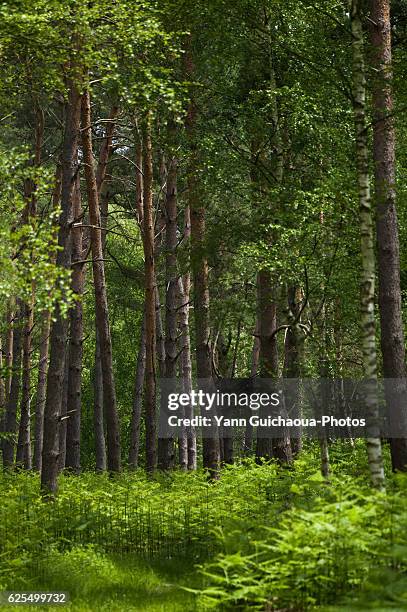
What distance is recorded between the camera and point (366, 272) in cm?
1067

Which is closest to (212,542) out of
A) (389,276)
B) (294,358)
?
(389,276)

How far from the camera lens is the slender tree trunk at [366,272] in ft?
32.6

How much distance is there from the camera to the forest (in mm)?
8531

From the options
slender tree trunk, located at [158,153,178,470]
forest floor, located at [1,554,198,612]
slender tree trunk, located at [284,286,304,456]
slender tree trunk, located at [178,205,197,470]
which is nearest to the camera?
forest floor, located at [1,554,198,612]

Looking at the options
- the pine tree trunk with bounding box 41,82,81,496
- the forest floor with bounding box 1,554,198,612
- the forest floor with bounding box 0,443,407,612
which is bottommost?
the forest floor with bounding box 1,554,198,612

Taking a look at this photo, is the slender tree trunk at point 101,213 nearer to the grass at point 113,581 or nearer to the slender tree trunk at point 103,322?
the slender tree trunk at point 103,322

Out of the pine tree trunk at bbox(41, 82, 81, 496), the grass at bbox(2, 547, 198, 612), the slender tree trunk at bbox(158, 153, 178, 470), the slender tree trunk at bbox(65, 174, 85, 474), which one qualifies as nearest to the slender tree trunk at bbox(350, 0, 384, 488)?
the grass at bbox(2, 547, 198, 612)

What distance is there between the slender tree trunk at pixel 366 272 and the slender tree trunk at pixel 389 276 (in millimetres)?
1560

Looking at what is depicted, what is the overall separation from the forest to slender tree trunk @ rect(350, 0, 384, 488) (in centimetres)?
3

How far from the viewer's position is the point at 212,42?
61.9 ft

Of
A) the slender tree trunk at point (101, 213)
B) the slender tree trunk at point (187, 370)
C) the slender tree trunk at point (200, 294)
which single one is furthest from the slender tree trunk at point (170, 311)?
the slender tree trunk at point (101, 213)

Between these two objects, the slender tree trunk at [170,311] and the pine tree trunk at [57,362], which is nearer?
the pine tree trunk at [57,362]

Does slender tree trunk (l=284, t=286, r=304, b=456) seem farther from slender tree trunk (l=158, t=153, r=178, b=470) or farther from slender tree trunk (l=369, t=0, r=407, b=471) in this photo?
slender tree trunk (l=158, t=153, r=178, b=470)

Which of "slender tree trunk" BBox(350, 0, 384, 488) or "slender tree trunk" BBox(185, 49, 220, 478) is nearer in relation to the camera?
"slender tree trunk" BBox(350, 0, 384, 488)
